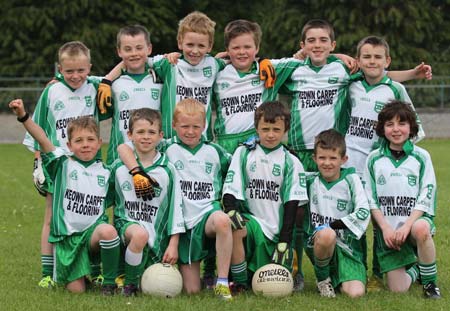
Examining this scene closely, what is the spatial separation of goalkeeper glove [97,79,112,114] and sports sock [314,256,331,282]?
2064 millimetres

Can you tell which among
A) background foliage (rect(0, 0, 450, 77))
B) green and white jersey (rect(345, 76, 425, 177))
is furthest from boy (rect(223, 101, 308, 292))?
background foliage (rect(0, 0, 450, 77))

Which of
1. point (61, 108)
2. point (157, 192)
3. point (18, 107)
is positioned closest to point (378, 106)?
point (157, 192)

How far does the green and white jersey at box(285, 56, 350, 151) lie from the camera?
739cm

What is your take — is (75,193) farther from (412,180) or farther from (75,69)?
(412,180)

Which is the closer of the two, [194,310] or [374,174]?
[194,310]

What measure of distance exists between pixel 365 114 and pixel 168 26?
21913 mm

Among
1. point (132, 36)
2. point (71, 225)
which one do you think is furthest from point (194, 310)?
point (132, 36)

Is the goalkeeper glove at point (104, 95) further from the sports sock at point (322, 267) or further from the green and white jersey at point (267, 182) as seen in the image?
the sports sock at point (322, 267)

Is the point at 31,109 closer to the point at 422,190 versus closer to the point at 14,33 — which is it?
the point at 14,33

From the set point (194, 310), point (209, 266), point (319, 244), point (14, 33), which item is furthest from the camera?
point (14, 33)

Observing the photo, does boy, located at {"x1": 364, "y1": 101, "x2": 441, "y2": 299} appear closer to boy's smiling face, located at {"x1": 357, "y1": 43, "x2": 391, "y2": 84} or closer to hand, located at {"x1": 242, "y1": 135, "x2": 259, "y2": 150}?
boy's smiling face, located at {"x1": 357, "y1": 43, "x2": 391, "y2": 84}

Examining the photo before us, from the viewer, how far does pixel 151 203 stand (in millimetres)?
6750

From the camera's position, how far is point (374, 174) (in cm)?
689

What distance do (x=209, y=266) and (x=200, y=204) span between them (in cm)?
61
